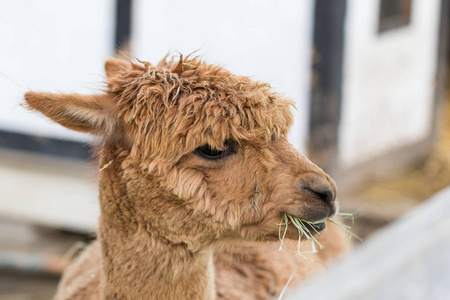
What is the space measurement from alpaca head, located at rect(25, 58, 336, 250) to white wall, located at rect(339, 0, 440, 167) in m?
4.22

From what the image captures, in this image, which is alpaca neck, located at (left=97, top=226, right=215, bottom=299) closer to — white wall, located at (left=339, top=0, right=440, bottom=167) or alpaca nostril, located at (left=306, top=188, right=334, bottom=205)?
alpaca nostril, located at (left=306, top=188, right=334, bottom=205)

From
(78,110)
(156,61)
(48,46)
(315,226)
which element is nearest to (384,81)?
(156,61)

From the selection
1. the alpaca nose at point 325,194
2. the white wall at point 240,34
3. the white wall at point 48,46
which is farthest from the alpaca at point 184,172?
the white wall at point 48,46

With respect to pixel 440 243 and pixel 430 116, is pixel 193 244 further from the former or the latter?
pixel 430 116

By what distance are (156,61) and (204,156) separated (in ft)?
13.2

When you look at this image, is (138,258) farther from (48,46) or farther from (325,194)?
(48,46)

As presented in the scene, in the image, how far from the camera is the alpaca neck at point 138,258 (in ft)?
8.92

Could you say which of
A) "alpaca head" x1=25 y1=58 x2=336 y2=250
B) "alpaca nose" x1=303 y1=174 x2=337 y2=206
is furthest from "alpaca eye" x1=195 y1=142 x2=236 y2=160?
"alpaca nose" x1=303 y1=174 x2=337 y2=206

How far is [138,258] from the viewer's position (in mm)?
2734

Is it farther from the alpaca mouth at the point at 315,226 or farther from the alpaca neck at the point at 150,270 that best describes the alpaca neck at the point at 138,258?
the alpaca mouth at the point at 315,226

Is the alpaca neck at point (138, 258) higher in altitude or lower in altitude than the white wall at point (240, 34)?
lower

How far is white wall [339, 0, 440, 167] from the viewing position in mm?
6940

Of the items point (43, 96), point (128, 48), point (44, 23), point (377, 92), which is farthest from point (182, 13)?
point (43, 96)

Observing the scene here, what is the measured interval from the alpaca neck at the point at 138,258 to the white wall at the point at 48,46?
13.0 feet
